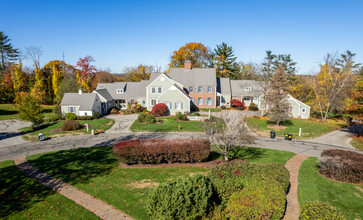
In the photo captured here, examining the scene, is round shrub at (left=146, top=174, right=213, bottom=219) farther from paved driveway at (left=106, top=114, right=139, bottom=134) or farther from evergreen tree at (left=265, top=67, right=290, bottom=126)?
evergreen tree at (left=265, top=67, right=290, bottom=126)

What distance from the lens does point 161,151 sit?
14383 millimetres

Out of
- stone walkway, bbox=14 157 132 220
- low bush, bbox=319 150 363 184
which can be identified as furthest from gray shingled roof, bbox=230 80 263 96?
stone walkway, bbox=14 157 132 220

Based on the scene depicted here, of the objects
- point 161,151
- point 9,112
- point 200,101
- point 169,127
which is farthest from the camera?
point 200,101

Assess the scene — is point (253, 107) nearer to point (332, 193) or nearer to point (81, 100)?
point (332, 193)

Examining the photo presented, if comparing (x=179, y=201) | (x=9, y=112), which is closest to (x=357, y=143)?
(x=179, y=201)

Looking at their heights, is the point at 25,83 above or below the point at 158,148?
above

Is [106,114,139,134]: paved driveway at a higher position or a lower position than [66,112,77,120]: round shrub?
lower

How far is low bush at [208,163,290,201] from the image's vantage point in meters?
8.85

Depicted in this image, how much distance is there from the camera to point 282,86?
1068 inches

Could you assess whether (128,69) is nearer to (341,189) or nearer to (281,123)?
(281,123)

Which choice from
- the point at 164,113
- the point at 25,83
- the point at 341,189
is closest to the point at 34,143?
the point at 164,113

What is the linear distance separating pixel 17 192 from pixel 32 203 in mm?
1985

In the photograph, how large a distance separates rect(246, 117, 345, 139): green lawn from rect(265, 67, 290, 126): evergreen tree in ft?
5.82

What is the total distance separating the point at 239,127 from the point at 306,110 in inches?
964
